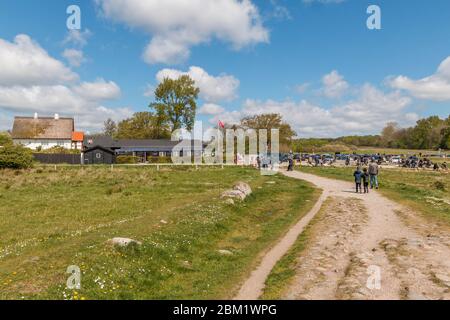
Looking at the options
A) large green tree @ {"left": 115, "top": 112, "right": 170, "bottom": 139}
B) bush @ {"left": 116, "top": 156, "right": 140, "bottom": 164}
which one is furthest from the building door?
large green tree @ {"left": 115, "top": 112, "right": 170, "bottom": 139}

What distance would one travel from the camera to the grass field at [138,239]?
9.11 metres

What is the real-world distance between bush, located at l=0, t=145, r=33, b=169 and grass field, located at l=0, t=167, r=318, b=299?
27.0m

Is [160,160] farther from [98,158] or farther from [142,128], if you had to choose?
[142,128]

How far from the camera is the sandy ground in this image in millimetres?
8648

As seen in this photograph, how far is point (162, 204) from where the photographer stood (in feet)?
75.7

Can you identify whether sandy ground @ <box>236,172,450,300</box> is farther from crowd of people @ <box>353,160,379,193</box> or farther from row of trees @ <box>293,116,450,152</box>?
row of trees @ <box>293,116,450,152</box>

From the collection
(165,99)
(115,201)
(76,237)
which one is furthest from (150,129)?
(76,237)

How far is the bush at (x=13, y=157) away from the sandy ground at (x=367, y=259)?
47.7 metres

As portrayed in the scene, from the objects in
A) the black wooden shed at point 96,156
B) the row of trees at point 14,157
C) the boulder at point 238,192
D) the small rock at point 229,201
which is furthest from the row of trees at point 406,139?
the small rock at point 229,201

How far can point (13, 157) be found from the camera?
168 feet

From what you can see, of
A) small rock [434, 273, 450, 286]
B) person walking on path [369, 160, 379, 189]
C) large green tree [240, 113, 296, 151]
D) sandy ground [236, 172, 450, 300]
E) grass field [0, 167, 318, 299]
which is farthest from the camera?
large green tree [240, 113, 296, 151]

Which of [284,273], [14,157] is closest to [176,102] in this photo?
[14,157]

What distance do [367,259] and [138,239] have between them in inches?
304
